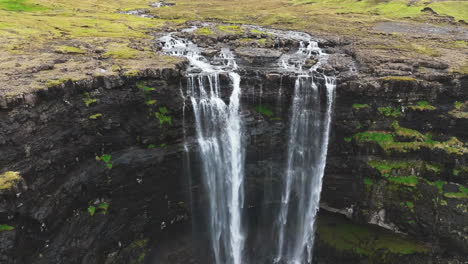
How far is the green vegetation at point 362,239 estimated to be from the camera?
72.7 feet

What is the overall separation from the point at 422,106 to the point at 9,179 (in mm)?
26106

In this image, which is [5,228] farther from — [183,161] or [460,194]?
[460,194]

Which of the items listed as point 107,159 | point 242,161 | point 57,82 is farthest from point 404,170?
point 57,82

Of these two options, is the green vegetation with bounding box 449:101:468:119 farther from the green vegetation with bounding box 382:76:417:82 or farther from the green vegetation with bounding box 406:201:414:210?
the green vegetation with bounding box 406:201:414:210

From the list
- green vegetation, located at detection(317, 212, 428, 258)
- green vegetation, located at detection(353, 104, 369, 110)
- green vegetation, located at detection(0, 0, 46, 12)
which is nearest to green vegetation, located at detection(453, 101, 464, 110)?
green vegetation, located at detection(353, 104, 369, 110)

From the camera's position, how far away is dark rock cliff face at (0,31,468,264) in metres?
17.8

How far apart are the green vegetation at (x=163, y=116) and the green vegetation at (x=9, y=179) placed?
8.81m

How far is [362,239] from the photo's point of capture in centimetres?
2348

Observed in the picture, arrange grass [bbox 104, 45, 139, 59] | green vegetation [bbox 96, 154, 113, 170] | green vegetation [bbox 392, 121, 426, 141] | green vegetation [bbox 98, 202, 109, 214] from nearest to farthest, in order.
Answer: green vegetation [bbox 96, 154, 113, 170], green vegetation [bbox 98, 202, 109, 214], green vegetation [bbox 392, 121, 426, 141], grass [bbox 104, 45, 139, 59]

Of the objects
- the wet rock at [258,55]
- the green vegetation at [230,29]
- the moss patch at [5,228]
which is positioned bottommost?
the moss patch at [5,228]

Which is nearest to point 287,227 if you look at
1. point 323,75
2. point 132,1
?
point 323,75

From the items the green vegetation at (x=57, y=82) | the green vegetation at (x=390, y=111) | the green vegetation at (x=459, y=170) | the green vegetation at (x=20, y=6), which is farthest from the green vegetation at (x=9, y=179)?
the green vegetation at (x=20, y=6)

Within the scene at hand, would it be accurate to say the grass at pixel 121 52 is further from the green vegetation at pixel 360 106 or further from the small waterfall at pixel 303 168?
the green vegetation at pixel 360 106

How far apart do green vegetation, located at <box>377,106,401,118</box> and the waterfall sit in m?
10.6
